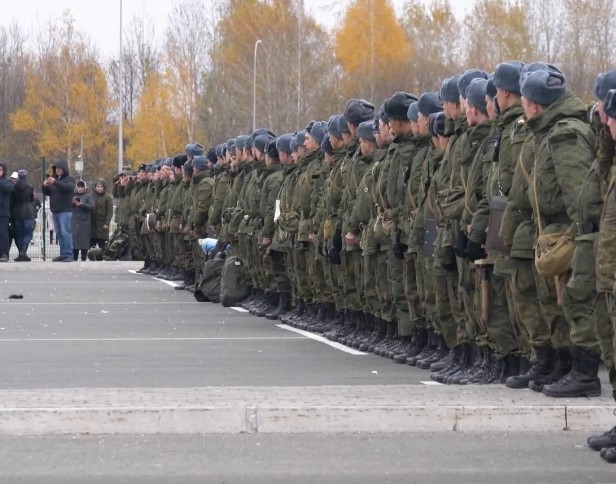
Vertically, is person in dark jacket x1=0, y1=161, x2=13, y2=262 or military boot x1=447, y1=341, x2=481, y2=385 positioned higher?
person in dark jacket x1=0, y1=161, x2=13, y2=262

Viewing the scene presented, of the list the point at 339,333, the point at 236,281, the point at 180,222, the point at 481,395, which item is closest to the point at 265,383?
the point at 481,395

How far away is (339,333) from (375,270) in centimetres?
178

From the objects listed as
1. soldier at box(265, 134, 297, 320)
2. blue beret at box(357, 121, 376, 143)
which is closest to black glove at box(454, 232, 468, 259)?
blue beret at box(357, 121, 376, 143)

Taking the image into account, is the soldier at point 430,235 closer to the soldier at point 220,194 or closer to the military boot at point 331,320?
the military boot at point 331,320

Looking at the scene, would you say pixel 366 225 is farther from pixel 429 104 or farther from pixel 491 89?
pixel 491 89

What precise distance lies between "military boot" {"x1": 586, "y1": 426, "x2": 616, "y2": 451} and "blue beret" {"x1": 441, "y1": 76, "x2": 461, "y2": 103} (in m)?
4.15

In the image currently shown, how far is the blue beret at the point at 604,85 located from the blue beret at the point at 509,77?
7.54 feet

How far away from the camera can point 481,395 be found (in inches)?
441

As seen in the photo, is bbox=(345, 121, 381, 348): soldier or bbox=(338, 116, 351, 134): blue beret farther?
bbox=(338, 116, 351, 134): blue beret

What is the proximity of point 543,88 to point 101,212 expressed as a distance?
89.0ft

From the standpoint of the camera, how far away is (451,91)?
1330cm

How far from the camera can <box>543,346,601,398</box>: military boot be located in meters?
11.0

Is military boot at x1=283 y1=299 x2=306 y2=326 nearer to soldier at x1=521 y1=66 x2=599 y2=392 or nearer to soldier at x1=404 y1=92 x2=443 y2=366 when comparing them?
soldier at x1=404 y1=92 x2=443 y2=366

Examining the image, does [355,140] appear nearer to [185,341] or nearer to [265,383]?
[185,341]
